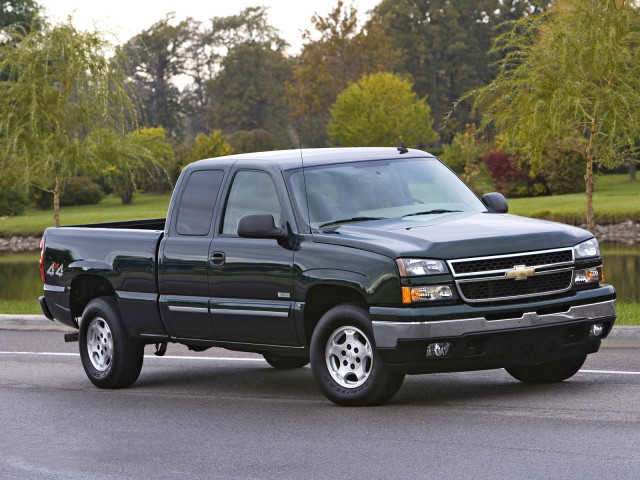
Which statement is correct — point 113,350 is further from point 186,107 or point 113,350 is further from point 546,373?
point 186,107

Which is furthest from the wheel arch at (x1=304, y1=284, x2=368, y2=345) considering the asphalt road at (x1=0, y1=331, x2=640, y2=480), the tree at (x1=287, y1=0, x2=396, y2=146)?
the tree at (x1=287, y1=0, x2=396, y2=146)

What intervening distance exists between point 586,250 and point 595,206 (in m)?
43.4

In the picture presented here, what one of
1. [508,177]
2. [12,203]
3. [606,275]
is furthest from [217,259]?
[12,203]

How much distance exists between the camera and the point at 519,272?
29.6 ft

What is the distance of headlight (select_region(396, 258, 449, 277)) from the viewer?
8844mm

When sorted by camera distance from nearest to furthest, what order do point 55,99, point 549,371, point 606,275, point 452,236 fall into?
1. point 452,236
2. point 549,371
3. point 55,99
4. point 606,275

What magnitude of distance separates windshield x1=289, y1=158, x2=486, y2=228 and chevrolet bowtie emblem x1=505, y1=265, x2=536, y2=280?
110cm

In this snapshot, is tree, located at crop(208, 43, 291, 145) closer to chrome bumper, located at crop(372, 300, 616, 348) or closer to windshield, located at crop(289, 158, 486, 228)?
windshield, located at crop(289, 158, 486, 228)

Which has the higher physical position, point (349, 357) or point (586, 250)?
point (586, 250)

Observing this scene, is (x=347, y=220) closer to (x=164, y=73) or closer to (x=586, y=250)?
(x=586, y=250)

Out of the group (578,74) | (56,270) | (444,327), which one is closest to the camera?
(444,327)

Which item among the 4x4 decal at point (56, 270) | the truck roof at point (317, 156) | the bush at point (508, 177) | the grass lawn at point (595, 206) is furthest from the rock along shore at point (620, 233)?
the truck roof at point (317, 156)

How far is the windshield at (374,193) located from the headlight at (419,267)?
1021 mm

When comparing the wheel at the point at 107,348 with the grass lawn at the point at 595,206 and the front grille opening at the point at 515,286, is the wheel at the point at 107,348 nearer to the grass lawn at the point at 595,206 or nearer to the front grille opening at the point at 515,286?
the front grille opening at the point at 515,286
